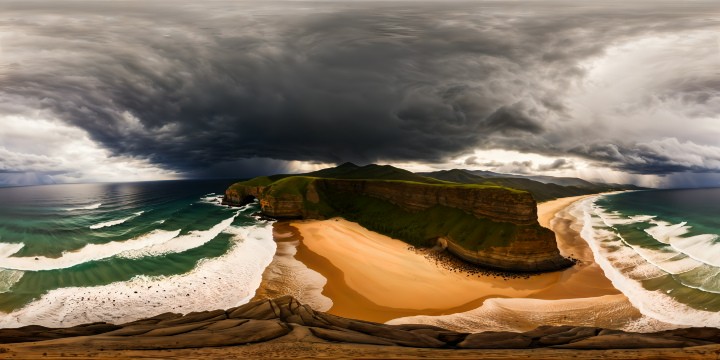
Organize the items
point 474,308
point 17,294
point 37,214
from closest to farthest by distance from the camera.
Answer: point 17,294, point 474,308, point 37,214

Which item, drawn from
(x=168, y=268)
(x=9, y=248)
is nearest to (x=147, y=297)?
(x=168, y=268)

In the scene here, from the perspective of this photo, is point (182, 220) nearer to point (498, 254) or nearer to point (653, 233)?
point (498, 254)

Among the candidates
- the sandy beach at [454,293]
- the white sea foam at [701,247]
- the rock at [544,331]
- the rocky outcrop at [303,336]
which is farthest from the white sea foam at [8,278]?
the white sea foam at [701,247]

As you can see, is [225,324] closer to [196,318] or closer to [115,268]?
[196,318]

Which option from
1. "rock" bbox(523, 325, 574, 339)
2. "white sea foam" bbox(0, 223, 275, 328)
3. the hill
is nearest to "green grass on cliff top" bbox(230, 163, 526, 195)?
the hill

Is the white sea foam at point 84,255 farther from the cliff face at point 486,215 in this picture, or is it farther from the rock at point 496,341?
the rock at point 496,341

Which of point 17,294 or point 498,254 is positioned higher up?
point 17,294

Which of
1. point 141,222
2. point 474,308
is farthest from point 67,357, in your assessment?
point 141,222
